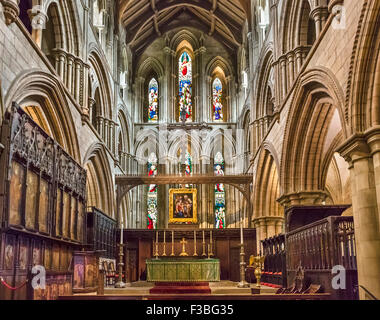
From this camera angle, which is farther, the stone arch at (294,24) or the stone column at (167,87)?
the stone column at (167,87)

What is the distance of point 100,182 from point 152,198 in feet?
28.0

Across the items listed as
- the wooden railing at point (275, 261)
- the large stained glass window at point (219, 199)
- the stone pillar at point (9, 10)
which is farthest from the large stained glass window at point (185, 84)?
the stone pillar at point (9, 10)

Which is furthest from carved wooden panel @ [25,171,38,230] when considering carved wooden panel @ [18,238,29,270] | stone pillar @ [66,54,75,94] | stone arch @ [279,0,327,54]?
stone arch @ [279,0,327,54]

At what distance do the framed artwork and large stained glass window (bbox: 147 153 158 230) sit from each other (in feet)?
7.52

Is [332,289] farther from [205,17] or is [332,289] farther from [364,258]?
[205,17]

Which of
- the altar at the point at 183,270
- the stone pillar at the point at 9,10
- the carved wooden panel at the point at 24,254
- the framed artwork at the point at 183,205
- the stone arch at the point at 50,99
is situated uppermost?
the stone pillar at the point at 9,10

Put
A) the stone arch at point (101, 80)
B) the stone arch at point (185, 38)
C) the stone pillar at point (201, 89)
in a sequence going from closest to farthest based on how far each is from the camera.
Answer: the stone arch at point (101, 80), the stone pillar at point (201, 89), the stone arch at point (185, 38)

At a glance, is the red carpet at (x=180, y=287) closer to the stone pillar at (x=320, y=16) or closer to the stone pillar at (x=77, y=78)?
the stone pillar at (x=77, y=78)

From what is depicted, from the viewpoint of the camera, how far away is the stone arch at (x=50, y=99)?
34.0 feet

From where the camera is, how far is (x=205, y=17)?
28141 mm

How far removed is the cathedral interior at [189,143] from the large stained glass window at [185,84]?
0.08m

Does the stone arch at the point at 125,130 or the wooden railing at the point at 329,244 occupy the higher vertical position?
the stone arch at the point at 125,130

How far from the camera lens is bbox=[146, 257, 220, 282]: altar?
12.8 m

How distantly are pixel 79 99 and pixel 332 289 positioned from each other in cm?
1015
